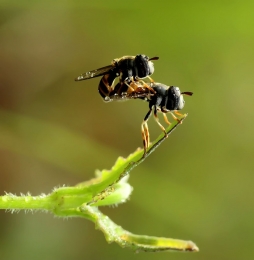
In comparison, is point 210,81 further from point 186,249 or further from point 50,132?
point 186,249

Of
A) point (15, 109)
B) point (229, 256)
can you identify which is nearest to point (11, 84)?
point (15, 109)

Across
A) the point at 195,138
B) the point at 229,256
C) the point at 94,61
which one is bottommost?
the point at 229,256

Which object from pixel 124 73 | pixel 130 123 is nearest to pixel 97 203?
pixel 124 73

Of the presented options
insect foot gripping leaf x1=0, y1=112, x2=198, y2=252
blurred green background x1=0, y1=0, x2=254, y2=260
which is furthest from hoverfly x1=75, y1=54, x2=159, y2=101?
blurred green background x1=0, y1=0, x2=254, y2=260

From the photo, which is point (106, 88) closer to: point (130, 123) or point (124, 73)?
point (124, 73)

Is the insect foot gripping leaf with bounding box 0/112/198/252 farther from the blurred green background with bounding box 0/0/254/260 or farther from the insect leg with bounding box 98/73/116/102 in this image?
the blurred green background with bounding box 0/0/254/260

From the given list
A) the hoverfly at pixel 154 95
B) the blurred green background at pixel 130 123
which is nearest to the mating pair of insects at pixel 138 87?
the hoverfly at pixel 154 95
